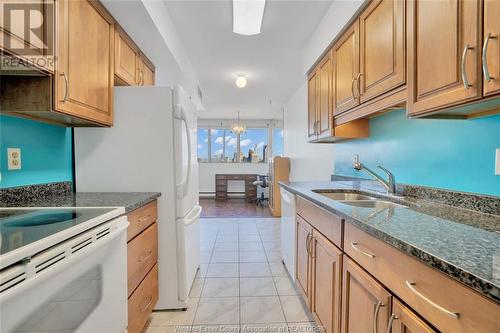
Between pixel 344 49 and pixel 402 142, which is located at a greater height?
pixel 344 49

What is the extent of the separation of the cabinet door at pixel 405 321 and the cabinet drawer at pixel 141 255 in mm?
1265

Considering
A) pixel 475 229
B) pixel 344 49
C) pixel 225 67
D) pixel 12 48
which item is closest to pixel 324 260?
pixel 475 229

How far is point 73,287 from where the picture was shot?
87 cm

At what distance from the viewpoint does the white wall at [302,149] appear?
10.8 feet

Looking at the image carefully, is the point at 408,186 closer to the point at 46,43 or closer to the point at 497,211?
the point at 497,211

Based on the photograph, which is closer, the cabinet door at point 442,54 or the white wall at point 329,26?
the cabinet door at point 442,54

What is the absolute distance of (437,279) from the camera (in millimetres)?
638

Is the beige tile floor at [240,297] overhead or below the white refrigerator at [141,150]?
below

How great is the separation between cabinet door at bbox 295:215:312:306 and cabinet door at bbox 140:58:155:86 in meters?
1.87

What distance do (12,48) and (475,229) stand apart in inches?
72.1

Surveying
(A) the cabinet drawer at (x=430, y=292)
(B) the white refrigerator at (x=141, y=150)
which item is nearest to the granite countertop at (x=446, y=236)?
(A) the cabinet drawer at (x=430, y=292)

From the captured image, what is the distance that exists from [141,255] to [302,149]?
337cm

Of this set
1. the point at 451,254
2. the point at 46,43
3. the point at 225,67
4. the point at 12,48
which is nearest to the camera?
the point at 451,254

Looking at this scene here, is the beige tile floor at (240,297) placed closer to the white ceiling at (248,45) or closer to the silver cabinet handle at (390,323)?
the silver cabinet handle at (390,323)
